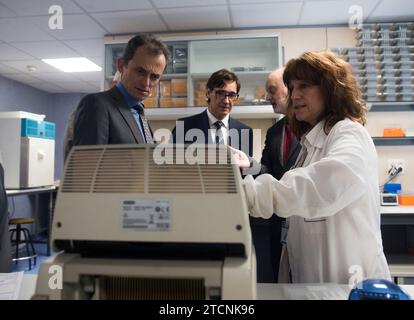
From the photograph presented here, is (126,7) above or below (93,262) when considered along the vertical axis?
above

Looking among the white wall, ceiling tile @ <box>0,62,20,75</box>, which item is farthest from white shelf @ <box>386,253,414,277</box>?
ceiling tile @ <box>0,62,20,75</box>

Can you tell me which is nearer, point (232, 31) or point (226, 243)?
point (226, 243)

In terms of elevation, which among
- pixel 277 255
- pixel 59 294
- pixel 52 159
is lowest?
pixel 277 255

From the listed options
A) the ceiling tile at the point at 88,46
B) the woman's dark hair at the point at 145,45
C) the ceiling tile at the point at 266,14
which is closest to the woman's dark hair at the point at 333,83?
the woman's dark hair at the point at 145,45

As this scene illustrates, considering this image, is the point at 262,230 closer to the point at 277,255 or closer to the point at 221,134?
the point at 277,255

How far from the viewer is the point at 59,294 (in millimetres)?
464

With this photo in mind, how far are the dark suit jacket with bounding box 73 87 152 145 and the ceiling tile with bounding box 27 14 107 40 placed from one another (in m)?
2.07

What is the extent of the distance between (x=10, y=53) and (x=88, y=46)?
92 centimetres

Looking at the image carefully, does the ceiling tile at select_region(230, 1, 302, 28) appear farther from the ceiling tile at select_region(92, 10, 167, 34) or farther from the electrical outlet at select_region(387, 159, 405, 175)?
the electrical outlet at select_region(387, 159, 405, 175)

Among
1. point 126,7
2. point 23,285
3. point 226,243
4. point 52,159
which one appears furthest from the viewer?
point 52,159

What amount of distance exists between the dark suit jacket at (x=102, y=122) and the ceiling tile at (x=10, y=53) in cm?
296

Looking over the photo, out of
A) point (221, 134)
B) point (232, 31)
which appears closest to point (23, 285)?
point (221, 134)

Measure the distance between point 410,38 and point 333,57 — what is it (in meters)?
2.34

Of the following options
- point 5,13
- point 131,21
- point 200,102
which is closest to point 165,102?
point 200,102
